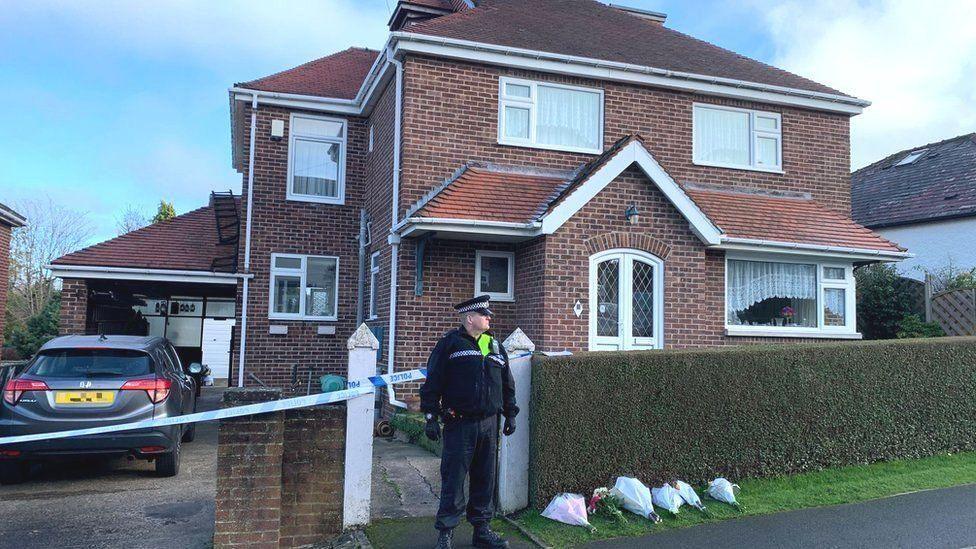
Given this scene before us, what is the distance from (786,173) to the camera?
14367 millimetres

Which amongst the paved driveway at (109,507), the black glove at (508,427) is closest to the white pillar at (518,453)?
the black glove at (508,427)

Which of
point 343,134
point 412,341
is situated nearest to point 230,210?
point 343,134

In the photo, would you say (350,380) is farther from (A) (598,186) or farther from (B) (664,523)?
(A) (598,186)

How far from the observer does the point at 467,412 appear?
18.7ft

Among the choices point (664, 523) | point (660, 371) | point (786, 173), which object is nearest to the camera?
point (664, 523)

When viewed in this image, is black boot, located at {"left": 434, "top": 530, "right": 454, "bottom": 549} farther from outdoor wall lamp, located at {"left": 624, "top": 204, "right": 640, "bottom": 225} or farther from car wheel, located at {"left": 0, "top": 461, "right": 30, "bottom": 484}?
outdoor wall lamp, located at {"left": 624, "top": 204, "right": 640, "bottom": 225}

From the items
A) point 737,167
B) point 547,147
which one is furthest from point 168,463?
point 737,167

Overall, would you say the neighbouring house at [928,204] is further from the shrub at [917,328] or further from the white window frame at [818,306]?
the white window frame at [818,306]

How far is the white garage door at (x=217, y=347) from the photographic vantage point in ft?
95.8

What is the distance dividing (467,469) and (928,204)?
19.6m

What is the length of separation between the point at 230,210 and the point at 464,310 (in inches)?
488

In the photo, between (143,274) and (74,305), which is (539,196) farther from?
(74,305)

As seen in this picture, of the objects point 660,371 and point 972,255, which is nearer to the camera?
point 660,371

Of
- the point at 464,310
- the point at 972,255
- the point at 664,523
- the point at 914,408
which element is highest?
the point at 972,255
